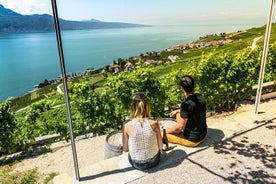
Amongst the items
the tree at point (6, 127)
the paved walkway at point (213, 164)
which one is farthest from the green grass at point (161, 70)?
the paved walkway at point (213, 164)

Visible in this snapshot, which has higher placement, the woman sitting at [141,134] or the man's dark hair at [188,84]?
the man's dark hair at [188,84]

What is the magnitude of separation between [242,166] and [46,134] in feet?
14.0

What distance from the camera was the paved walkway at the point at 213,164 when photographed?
12.0 ft

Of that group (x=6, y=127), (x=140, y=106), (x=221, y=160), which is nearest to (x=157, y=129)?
(x=140, y=106)

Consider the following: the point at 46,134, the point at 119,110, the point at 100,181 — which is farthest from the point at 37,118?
the point at 100,181

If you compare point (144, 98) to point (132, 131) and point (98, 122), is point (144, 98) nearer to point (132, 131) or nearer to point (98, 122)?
point (132, 131)

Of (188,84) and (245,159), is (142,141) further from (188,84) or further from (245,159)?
(245,159)

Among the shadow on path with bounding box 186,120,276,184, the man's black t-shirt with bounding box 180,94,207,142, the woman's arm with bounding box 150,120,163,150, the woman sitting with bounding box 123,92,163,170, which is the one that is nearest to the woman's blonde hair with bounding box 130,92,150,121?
the woman sitting with bounding box 123,92,163,170

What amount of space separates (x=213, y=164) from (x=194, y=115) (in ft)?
2.63

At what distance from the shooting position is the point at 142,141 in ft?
11.8

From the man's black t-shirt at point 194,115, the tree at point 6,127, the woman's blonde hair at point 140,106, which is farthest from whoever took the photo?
the tree at point 6,127

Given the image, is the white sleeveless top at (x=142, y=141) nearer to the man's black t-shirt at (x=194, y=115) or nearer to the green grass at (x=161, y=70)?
the man's black t-shirt at (x=194, y=115)

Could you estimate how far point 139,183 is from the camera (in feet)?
11.7

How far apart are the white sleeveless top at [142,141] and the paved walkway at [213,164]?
281 millimetres
